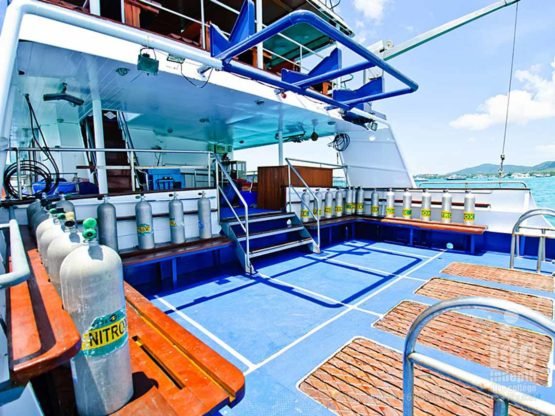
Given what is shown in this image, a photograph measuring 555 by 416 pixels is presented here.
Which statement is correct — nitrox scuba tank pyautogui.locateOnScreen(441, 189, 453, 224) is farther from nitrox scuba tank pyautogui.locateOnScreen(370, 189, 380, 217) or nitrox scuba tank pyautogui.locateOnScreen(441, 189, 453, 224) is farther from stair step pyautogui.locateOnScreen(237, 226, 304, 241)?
stair step pyautogui.locateOnScreen(237, 226, 304, 241)

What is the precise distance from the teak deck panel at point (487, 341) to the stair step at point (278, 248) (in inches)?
83.6

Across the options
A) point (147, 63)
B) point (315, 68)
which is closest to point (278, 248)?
point (315, 68)

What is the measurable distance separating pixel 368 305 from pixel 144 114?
588 centimetres

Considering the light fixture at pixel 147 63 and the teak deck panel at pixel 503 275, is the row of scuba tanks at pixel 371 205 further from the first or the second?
the light fixture at pixel 147 63

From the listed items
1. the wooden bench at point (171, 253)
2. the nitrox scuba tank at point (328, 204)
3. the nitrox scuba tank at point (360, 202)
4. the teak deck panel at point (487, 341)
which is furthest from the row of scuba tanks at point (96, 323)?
the nitrox scuba tank at point (360, 202)

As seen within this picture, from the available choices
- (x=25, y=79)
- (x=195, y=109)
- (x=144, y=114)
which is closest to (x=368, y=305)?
(x=195, y=109)

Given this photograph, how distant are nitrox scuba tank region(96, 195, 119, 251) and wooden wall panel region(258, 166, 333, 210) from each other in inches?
129

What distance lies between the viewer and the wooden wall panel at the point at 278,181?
6047mm

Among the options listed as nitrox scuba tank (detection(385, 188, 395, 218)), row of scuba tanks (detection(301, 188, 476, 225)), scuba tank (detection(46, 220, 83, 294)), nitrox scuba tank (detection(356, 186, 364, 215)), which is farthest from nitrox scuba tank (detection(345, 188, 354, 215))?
scuba tank (detection(46, 220, 83, 294))

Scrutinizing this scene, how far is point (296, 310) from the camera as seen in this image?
10.1ft

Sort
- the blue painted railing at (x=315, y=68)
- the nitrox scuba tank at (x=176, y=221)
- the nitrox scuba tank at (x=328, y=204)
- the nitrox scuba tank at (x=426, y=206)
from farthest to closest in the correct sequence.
Answer: 1. the nitrox scuba tank at (x=328, y=204)
2. the nitrox scuba tank at (x=426, y=206)
3. the nitrox scuba tank at (x=176, y=221)
4. the blue painted railing at (x=315, y=68)

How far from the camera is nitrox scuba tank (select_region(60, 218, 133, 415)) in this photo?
932 millimetres

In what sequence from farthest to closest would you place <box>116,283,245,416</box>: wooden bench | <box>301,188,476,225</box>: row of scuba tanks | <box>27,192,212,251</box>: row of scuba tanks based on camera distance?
<box>301,188,476,225</box>: row of scuba tanks, <box>27,192,212,251</box>: row of scuba tanks, <box>116,283,245,416</box>: wooden bench

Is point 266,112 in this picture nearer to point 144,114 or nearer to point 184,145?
point 144,114
